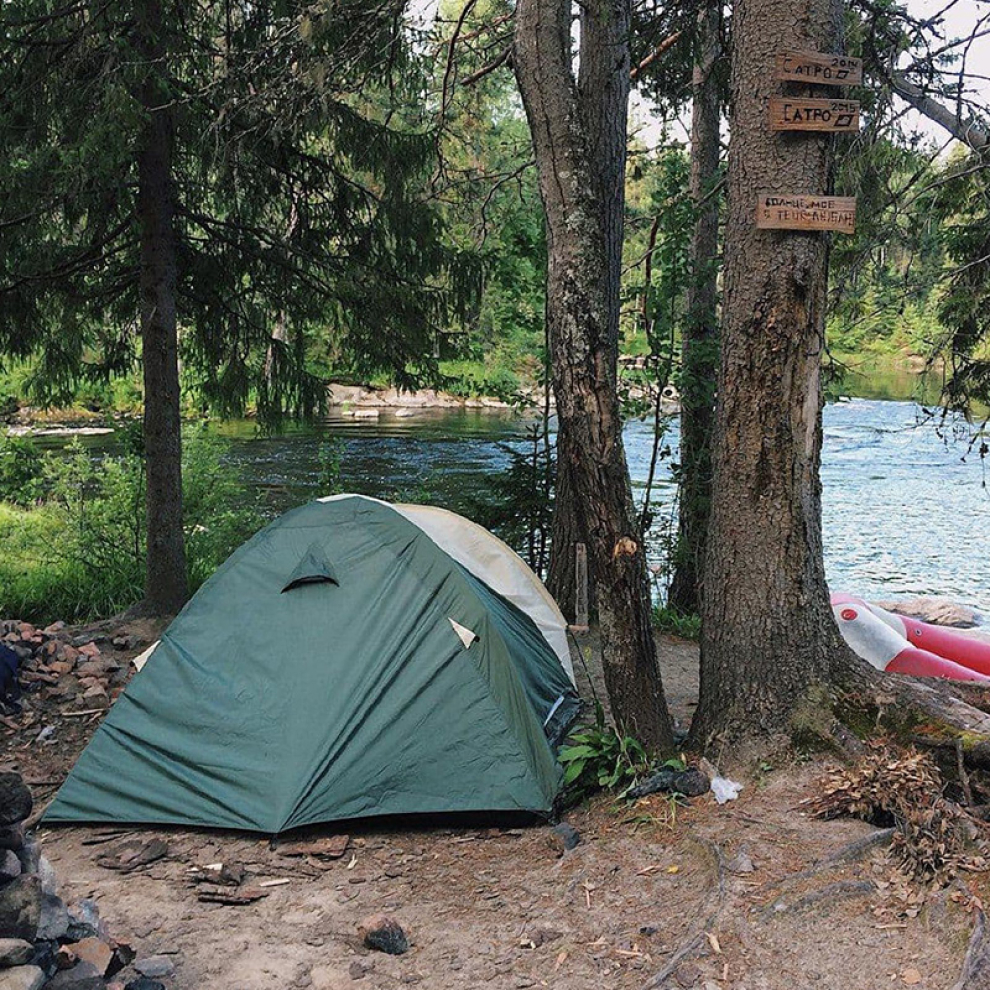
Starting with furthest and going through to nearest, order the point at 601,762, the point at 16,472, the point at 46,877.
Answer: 1. the point at 16,472
2. the point at 601,762
3. the point at 46,877

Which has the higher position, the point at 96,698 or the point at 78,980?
the point at 78,980

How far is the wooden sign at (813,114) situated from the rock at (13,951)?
3.76 meters

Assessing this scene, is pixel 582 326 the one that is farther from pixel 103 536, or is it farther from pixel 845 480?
pixel 845 480

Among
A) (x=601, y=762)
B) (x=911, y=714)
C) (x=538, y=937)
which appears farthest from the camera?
(x=601, y=762)

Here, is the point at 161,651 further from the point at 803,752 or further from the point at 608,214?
the point at 608,214

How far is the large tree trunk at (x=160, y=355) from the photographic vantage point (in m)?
7.17

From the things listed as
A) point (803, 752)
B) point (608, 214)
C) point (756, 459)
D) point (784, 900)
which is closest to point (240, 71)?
point (608, 214)

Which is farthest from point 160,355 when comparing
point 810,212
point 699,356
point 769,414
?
point 810,212

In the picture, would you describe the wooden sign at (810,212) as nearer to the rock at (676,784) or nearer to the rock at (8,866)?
the rock at (676,784)

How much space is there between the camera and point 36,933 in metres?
2.68

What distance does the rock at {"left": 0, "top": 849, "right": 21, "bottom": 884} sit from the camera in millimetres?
2641

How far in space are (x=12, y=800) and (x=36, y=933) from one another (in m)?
0.36

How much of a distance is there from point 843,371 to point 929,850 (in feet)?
15.1

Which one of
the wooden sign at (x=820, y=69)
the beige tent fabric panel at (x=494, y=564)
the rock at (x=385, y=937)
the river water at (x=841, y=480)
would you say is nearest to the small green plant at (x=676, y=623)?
the river water at (x=841, y=480)
